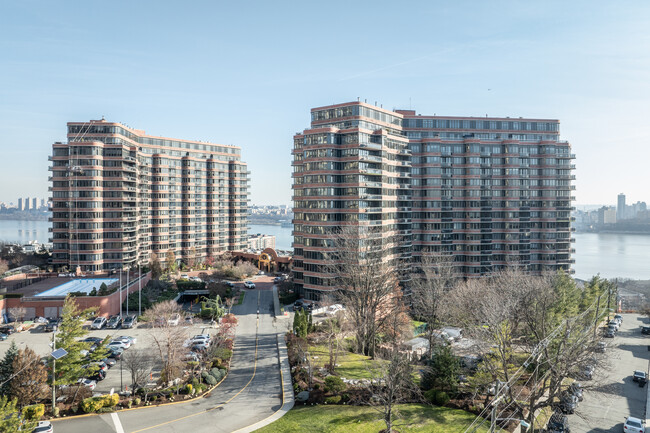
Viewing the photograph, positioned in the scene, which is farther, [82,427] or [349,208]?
[349,208]

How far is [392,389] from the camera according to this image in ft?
118

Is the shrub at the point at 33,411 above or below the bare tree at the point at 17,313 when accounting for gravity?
below

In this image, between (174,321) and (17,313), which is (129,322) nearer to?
(174,321)

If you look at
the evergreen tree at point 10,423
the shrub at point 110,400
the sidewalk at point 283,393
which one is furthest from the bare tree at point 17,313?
the evergreen tree at point 10,423

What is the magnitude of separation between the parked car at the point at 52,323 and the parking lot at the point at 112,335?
74cm

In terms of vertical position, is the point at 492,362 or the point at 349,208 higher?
the point at 349,208

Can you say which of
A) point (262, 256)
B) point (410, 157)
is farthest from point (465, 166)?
point (262, 256)

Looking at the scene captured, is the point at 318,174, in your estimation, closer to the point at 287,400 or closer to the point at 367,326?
the point at 367,326

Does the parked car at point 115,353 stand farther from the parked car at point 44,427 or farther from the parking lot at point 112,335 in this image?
the parked car at point 44,427

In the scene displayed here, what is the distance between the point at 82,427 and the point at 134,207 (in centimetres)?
8089

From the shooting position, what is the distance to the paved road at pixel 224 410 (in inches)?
1499

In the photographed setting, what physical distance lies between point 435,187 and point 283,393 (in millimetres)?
75212

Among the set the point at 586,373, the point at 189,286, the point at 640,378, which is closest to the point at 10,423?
the point at 586,373

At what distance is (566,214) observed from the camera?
121000 millimetres
